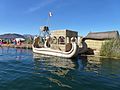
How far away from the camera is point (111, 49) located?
42.3 m

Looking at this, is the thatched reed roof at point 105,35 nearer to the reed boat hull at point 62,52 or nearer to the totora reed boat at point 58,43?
the totora reed boat at point 58,43

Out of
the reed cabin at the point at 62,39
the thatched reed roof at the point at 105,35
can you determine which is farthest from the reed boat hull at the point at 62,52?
the thatched reed roof at the point at 105,35

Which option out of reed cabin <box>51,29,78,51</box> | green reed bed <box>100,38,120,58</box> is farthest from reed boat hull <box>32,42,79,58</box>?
green reed bed <box>100,38,120,58</box>

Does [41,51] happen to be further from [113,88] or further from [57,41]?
[113,88]

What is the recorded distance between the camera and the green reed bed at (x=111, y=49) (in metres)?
41.5

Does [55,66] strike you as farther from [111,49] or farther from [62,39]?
[62,39]

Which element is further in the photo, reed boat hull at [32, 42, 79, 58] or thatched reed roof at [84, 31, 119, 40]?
thatched reed roof at [84, 31, 119, 40]

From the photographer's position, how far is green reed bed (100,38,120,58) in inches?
1633

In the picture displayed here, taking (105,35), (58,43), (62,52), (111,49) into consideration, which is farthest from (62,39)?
(111,49)

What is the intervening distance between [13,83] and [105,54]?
30764 mm

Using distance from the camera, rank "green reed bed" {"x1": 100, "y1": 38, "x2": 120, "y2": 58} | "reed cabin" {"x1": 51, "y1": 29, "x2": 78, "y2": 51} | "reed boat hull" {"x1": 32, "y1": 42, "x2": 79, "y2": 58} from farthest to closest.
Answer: "reed cabin" {"x1": 51, "y1": 29, "x2": 78, "y2": 51} < "green reed bed" {"x1": 100, "y1": 38, "x2": 120, "y2": 58} < "reed boat hull" {"x1": 32, "y1": 42, "x2": 79, "y2": 58}

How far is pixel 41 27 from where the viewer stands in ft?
179

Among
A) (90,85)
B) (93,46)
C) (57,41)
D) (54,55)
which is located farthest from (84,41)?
(90,85)

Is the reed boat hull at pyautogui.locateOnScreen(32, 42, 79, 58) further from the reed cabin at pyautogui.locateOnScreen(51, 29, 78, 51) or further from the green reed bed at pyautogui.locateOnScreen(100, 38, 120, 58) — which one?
the green reed bed at pyautogui.locateOnScreen(100, 38, 120, 58)
